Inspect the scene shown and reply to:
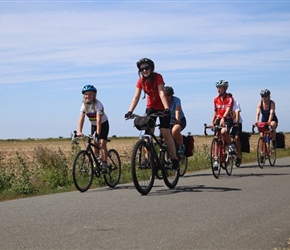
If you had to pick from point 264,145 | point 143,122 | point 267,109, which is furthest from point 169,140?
point 264,145

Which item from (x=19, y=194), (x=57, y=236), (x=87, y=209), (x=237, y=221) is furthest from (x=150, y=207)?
(x=19, y=194)

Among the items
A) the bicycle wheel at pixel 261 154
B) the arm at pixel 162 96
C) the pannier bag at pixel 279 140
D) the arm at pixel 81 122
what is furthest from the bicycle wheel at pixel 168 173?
the pannier bag at pixel 279 140

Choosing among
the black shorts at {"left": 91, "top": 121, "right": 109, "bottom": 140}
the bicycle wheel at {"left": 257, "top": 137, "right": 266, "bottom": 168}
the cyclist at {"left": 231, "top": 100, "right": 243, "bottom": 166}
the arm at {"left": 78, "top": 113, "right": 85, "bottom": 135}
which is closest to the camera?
the arm at {"left": 78, "top": 113, "right": 85, "bottom": 135}

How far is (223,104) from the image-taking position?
16.1 m

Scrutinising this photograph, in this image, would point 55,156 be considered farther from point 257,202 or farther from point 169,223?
point 169,223

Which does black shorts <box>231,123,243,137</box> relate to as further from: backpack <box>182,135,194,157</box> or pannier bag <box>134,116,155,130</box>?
pannier bag <box>134,116,155,130</box>

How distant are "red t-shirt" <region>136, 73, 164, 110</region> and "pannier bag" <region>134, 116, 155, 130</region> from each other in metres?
0.47

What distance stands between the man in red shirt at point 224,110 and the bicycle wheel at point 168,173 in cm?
390

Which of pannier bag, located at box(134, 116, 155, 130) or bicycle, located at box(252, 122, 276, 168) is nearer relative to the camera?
pannier bag, located at box(134, 116, 155, 130)

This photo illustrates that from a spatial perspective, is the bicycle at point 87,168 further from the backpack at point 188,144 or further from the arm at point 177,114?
the backpack at point 188,144

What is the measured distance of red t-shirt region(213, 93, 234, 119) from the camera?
1598cm

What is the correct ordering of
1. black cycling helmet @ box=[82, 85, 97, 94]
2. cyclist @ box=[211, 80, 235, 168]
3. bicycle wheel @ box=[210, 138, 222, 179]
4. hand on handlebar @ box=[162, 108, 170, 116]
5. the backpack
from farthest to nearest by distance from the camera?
cyclist @ box=[211, 80, 235, 168] < the backpack < bicycle wheel @ box=[210, 138, 222, 179] < black cycling helmet @ box=[82, 85, 97, 94] < hand on handlebar @ box=[162, 108, 170, 116]

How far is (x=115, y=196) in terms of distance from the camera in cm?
1079

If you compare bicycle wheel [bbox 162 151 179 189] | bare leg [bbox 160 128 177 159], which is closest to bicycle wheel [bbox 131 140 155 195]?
bicycle wheel [bbox 162 151 179 189]
